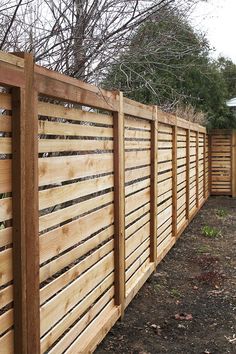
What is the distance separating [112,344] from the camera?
3.46 meters

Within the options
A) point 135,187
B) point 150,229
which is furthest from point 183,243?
point 135,187

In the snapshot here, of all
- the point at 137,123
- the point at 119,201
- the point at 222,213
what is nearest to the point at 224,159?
the point at 222,213

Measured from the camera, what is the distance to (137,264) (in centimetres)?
459

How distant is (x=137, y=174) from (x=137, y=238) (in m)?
0.60

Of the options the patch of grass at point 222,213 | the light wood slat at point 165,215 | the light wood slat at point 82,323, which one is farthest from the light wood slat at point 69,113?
the patch of grass at point 222,213

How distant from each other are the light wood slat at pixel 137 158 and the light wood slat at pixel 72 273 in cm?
86

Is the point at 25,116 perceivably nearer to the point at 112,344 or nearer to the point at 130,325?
the point at 112,344

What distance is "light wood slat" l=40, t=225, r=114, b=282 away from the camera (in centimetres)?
244

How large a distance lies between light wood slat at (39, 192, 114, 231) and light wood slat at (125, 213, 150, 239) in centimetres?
63

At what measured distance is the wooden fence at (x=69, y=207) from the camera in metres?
2.07

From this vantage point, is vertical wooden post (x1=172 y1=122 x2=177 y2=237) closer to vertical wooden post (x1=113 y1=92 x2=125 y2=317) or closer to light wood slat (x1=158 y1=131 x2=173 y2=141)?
light wood slat (x1=158 y1=131 x2=173 y2=141)

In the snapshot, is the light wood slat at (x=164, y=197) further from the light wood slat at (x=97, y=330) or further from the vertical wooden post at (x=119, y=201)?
the light wood slat at (x=97, y=330)

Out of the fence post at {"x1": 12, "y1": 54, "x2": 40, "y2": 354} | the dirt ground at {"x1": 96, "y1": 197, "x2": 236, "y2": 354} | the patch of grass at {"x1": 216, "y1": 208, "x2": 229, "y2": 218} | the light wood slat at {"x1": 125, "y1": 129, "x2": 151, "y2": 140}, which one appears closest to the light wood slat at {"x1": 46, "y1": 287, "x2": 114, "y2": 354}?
the dirt ground at {"x1": 96, "y1": 197, "x2": 236, "y2": 354}

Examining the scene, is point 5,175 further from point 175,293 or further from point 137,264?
point 175,293
